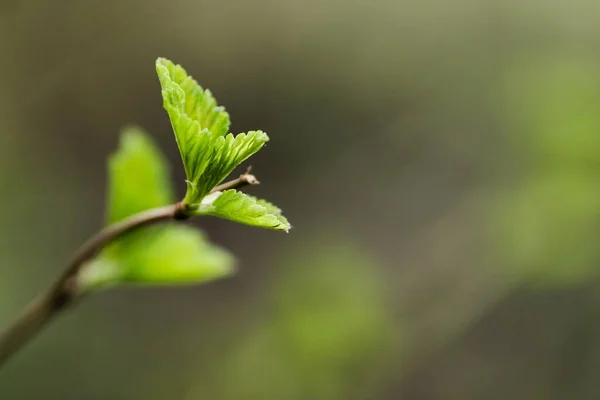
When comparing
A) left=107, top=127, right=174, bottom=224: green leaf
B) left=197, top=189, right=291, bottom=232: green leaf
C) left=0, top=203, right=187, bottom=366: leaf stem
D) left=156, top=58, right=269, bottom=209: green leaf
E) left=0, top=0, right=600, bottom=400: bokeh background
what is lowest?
left=0, top=0, right=600, bottom=400: bokeh background

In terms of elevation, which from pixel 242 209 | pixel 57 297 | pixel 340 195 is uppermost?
pixel 242 209

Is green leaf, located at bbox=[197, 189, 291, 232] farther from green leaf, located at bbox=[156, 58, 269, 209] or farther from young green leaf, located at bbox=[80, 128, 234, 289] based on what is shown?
young green leaf, located at bbox=[80, 128, 234, 289]

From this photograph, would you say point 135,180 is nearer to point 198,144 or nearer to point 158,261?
point 158,261

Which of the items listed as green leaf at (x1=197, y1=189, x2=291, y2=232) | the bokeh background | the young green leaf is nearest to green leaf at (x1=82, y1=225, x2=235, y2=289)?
the young green leaf

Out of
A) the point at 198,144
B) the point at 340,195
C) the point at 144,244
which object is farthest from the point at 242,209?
the point at 340,195

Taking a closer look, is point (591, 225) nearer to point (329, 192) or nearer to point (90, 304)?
point (329, 192)
